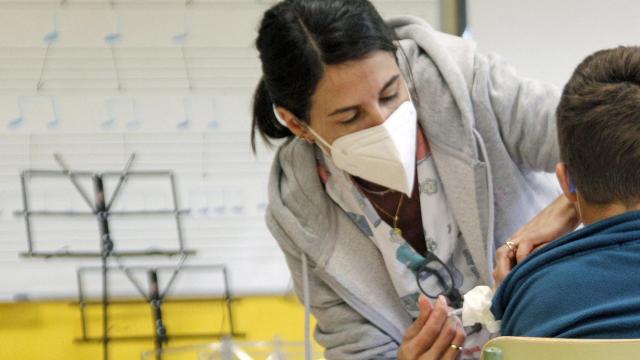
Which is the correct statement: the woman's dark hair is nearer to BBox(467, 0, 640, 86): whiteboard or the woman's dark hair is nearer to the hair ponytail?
the hair ponytail

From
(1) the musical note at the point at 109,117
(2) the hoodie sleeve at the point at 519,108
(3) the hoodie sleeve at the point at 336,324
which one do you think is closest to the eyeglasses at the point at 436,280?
(3) the hoodie sleeve at the point at 336,324

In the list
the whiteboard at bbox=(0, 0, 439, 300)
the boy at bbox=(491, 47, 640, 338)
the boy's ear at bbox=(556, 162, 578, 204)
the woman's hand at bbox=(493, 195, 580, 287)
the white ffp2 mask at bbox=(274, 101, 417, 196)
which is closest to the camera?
the boy at bbox=(491, 47, 640, 338)

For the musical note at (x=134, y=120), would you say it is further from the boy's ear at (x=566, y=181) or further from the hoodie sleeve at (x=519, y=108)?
the boy's ear at (x=566, y=181)

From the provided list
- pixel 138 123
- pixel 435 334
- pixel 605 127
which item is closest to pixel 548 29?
pixel 138 123

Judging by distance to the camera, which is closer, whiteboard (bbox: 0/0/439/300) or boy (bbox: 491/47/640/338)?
boy (bbox: 491/47/640/338)

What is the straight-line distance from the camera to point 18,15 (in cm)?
292

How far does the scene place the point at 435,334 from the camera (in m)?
1.39

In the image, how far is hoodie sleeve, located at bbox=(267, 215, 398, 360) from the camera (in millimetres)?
1591

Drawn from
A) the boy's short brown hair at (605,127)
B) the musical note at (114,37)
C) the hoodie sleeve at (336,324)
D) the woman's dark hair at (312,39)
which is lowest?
the hoodie sleeve at (336,324)

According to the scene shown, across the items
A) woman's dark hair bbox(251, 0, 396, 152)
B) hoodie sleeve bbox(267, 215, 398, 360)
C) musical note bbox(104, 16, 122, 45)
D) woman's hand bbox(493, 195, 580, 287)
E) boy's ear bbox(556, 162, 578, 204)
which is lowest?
hoodie sleeve bbox(267, 215, 398, 360)

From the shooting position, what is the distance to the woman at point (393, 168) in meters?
1.40

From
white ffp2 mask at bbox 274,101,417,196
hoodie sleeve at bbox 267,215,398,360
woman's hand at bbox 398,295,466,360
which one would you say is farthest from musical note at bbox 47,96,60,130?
woman's hand at bbox 398,295,466,360

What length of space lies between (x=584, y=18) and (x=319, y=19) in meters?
1.82

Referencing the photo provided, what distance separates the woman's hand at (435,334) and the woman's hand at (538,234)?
0.10 meters
